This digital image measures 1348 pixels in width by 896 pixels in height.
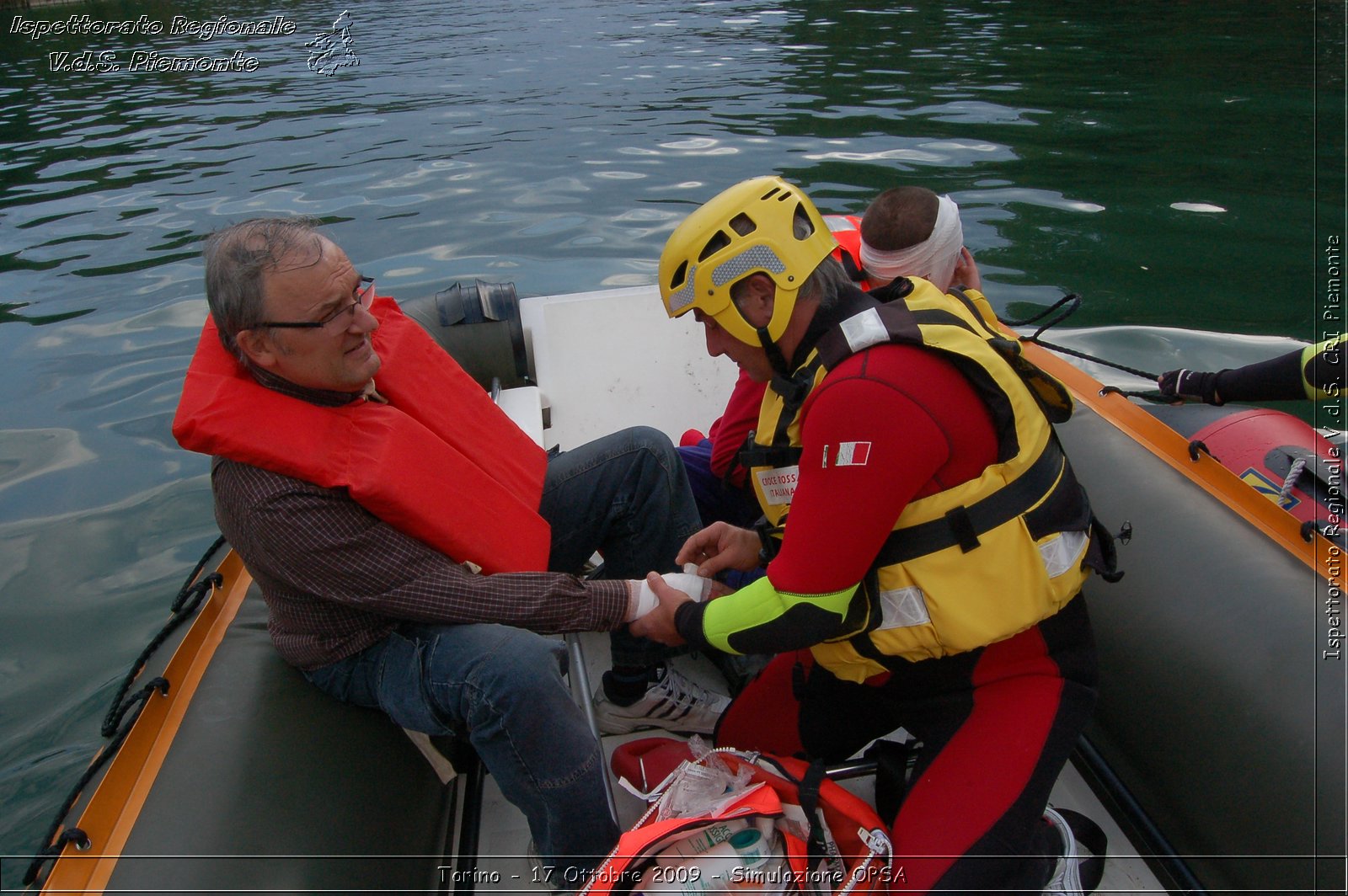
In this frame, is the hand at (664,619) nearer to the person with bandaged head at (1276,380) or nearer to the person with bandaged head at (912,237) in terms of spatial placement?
the person with bandaged head at (912,237)

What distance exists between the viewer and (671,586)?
2287mm

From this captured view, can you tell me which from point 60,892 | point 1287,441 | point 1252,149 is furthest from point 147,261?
point 1252,149

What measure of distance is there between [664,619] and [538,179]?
262 inches

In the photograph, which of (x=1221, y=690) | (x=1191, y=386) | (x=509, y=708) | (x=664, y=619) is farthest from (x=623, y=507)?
(x=1191, y=386)

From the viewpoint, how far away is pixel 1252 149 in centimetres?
818

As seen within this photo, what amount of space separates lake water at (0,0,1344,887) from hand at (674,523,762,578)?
1645 mm

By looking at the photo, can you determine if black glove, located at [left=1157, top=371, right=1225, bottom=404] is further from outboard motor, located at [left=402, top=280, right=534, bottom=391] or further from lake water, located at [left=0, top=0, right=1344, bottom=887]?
outboard motor, located at [left=402, top=280, right=534, bottom=391]

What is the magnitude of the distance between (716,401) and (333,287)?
2257mm

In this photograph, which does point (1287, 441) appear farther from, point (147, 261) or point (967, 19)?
point (967, 19)

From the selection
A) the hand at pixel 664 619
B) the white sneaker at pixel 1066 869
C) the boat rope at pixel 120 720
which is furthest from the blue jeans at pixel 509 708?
the white sneaker at pixel 1066 869

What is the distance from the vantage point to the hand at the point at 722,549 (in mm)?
2389

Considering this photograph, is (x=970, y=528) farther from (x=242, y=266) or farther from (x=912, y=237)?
(x=242, y=266)

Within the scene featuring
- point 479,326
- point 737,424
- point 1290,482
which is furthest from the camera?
point 479,326

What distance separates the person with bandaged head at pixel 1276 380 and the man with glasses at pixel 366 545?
2.38 metres
